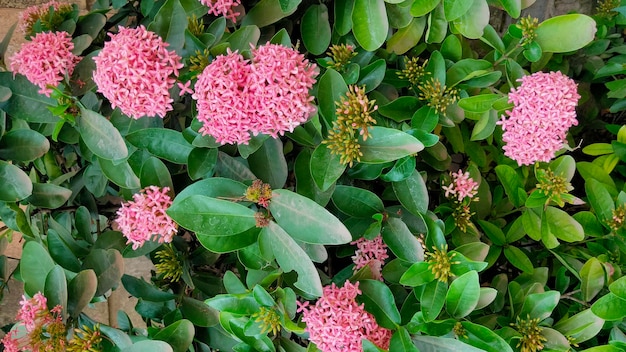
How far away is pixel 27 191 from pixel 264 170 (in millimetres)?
467

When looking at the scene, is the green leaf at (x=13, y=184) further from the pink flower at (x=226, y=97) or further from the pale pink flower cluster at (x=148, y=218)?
the pink flower at (x=226, y=97)

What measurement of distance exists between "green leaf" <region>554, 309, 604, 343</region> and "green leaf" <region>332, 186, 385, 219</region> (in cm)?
45

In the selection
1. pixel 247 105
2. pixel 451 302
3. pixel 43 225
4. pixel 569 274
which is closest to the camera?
pixel 247 105

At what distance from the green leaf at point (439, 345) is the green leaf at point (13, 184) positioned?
0.79 meters

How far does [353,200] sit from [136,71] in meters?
0.45

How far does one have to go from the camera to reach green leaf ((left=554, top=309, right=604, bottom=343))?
921 millimetres

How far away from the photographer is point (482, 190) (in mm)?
1227

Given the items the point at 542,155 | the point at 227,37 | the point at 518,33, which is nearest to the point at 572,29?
the point at 518,33

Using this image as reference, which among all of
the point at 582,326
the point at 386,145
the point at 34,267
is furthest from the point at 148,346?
the point at 582,326

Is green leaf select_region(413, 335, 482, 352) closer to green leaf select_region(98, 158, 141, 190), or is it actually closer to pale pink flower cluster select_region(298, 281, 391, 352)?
pale pink flower cluster select_region(298, 281, 391, 352)

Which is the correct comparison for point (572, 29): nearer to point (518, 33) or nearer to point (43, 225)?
point (518, 33)

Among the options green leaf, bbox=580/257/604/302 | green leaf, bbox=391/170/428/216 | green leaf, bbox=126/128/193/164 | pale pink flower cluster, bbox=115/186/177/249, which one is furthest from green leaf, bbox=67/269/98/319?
green leaf, bbox=580/257/604/302

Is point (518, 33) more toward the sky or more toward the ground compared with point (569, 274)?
more toward the sky

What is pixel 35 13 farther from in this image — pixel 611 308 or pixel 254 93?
pixel 611 308
